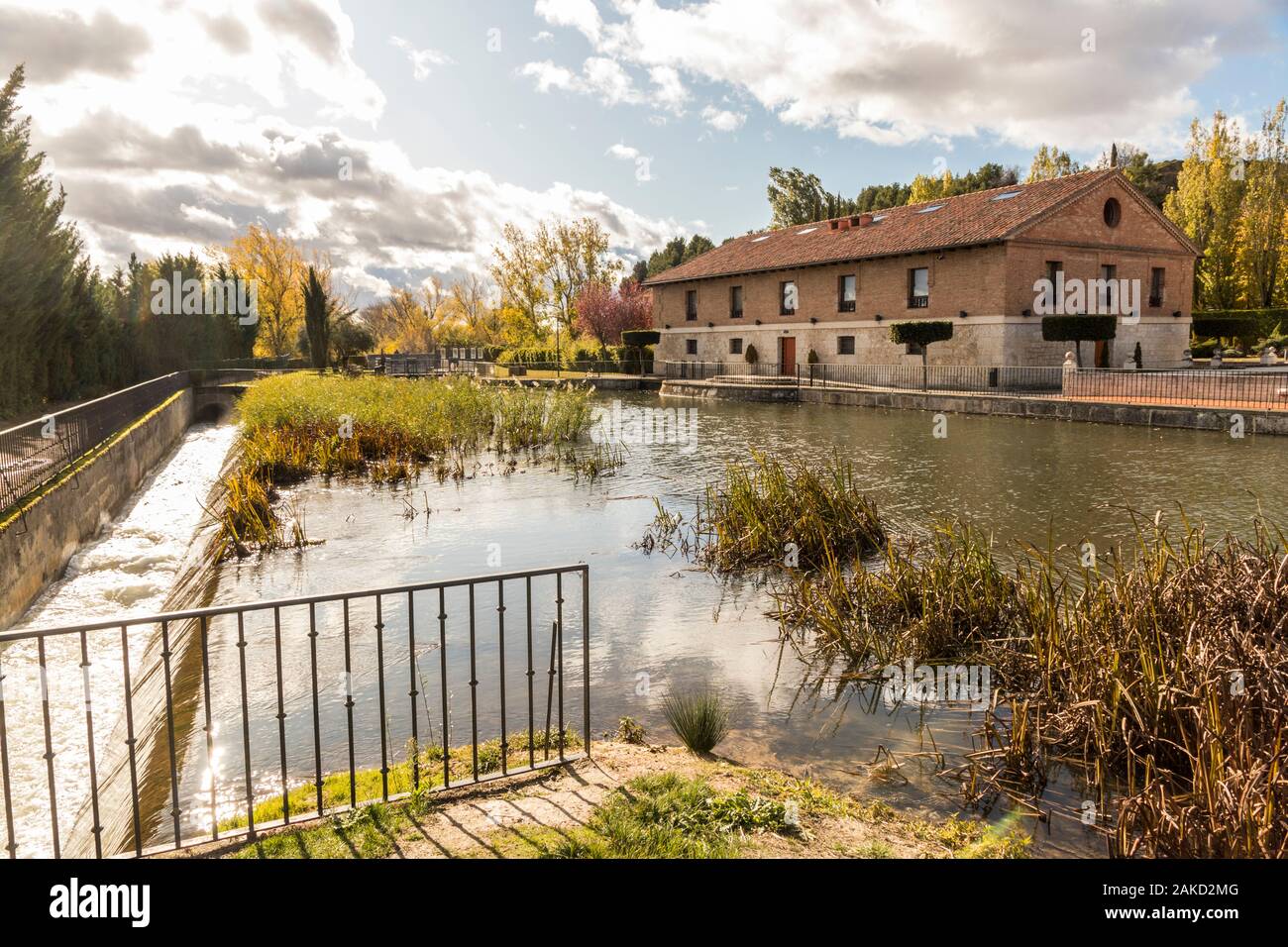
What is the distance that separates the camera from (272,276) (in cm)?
5147

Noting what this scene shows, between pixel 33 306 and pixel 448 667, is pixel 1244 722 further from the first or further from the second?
pixel 33 306

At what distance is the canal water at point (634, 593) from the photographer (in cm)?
532

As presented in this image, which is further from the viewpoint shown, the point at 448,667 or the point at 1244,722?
Answer: the point at 448,667

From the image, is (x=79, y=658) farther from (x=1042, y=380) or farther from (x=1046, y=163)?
(x=1046, y=163)


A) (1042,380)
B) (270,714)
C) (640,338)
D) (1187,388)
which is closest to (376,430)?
(270,714)

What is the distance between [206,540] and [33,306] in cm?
1547

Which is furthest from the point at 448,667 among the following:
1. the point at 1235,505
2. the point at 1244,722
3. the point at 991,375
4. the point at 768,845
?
the point at 991,375

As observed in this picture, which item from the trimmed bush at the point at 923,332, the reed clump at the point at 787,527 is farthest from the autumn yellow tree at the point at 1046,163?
the reed clump at the point at 787,527

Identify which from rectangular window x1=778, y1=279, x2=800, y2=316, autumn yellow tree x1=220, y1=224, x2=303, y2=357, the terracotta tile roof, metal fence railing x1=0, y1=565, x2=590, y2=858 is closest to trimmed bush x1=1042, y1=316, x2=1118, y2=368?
the terracotta tile roof

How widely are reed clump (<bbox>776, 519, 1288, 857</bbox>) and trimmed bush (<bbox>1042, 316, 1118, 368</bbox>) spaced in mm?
24431

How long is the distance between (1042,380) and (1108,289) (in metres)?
6.55

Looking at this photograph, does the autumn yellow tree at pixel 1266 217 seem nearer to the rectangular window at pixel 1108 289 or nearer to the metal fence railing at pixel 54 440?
the rectangular window at pixel 1108 289

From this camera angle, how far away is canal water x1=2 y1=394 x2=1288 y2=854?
17.5 ft

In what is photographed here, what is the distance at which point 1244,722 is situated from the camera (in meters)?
3.91
